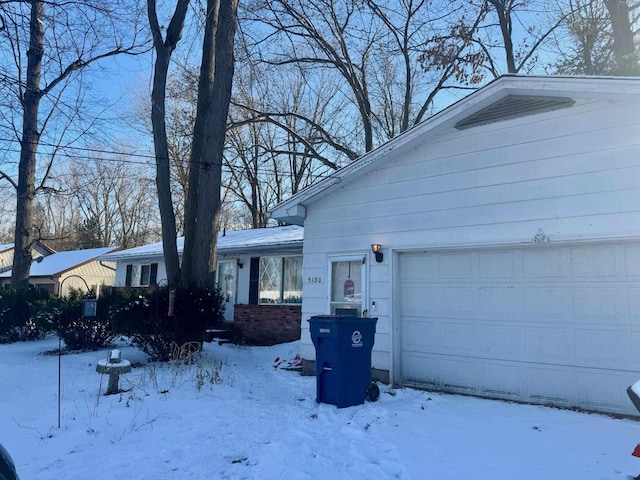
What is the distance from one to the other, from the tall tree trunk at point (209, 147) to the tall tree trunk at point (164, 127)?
2.20ft

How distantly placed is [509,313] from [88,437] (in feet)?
18.4

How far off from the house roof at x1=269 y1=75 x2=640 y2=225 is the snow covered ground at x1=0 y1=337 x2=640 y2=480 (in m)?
3.72

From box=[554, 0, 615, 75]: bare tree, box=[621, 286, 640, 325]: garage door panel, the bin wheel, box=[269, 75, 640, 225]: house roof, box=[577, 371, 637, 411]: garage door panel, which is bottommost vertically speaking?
the bin wheel

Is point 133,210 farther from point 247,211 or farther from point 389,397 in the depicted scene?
point 389,397

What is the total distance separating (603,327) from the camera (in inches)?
248

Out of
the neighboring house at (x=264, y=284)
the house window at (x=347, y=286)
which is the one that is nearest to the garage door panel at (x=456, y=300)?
the house window at (x=347, y=286)

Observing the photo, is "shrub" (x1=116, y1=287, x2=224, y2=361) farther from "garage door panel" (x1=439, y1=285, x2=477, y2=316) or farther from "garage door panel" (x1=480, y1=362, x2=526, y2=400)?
"garage door panel" (x1=480, y1=362, x2=526, y2=400)

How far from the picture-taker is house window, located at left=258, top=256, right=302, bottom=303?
1424 cm

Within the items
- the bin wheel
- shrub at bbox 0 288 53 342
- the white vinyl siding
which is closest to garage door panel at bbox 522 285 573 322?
the white vinyl siding

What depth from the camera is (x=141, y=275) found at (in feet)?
64.9

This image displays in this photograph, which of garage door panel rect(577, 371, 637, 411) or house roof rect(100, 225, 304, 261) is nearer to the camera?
garage door panel rect(577, 371, 637, 411)

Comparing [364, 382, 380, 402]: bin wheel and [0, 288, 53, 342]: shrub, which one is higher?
[0, 288, 53, 342]: shrub

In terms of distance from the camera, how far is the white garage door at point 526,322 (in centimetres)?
620

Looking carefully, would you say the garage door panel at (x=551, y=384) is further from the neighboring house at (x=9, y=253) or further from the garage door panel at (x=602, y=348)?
the neighboring house at (x=9, y=253)
